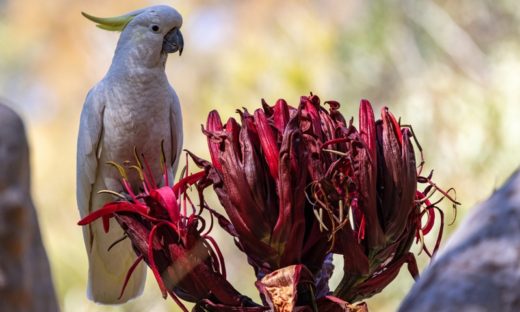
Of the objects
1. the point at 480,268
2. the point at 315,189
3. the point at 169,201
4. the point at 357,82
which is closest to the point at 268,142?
the point at 315,189

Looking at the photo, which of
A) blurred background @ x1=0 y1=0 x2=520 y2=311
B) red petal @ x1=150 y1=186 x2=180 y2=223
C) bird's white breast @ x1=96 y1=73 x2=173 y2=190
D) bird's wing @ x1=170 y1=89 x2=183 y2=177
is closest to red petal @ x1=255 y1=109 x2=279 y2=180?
red petal @ x1=150 y1=186 x2=180 y2=223

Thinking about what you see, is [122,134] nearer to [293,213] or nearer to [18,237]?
[18,237]

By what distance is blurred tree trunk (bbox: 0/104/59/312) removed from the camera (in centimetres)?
238

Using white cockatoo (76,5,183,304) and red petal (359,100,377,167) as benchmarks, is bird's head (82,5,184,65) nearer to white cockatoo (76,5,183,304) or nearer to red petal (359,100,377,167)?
white cockatoo (76,5,183,304)

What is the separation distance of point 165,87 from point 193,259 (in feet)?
3.44

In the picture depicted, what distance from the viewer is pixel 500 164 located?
21.5ft

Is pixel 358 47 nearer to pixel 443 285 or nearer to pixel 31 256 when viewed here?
pixel 31 256

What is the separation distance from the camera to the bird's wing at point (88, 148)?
2785 millimetres

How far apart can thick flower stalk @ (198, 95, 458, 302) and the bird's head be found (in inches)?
27.2

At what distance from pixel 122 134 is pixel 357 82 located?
633 cm

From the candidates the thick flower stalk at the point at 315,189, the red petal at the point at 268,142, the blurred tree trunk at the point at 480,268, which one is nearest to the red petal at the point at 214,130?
the thick flower stalk at the point at 315,189

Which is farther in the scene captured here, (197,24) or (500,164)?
(197,24)

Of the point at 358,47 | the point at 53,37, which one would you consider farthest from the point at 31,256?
the point at 53,37

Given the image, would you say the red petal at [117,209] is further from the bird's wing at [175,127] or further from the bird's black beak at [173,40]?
the bird's wing at [175,127]
